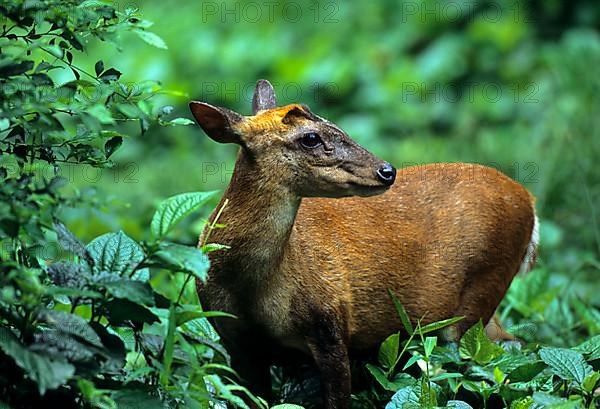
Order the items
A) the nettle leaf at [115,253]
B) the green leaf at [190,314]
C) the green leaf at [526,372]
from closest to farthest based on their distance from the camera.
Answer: the green leaf at [190,314] < the nettle leaf at [115,253] < the green leaf at [526,372]

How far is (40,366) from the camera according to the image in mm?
3029

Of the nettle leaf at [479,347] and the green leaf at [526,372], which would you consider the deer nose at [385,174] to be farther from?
the green leaf at [526,372]

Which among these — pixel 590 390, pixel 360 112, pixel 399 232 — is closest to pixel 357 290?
pixel 399 232

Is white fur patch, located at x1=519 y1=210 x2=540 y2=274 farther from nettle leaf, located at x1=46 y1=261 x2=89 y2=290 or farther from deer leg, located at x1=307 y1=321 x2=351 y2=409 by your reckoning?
nettle leaf, located at x1=46 y1=261 x2=89 y2=290

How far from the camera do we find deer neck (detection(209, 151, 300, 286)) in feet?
13.6

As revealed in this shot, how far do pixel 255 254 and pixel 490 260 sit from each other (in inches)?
49.7

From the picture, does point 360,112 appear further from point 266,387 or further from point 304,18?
point 266,387

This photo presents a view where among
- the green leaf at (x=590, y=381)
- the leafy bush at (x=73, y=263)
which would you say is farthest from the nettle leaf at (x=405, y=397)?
the leafy bush at (x=73, y=263)

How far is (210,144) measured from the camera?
1075cm

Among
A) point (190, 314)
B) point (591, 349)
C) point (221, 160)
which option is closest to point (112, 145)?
point (190, 314)

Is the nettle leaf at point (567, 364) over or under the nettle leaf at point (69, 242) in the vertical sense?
under

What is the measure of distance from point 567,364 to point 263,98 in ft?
5.42

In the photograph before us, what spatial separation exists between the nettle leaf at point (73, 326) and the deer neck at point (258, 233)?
98 cm

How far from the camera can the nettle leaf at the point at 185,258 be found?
10.5 ft
